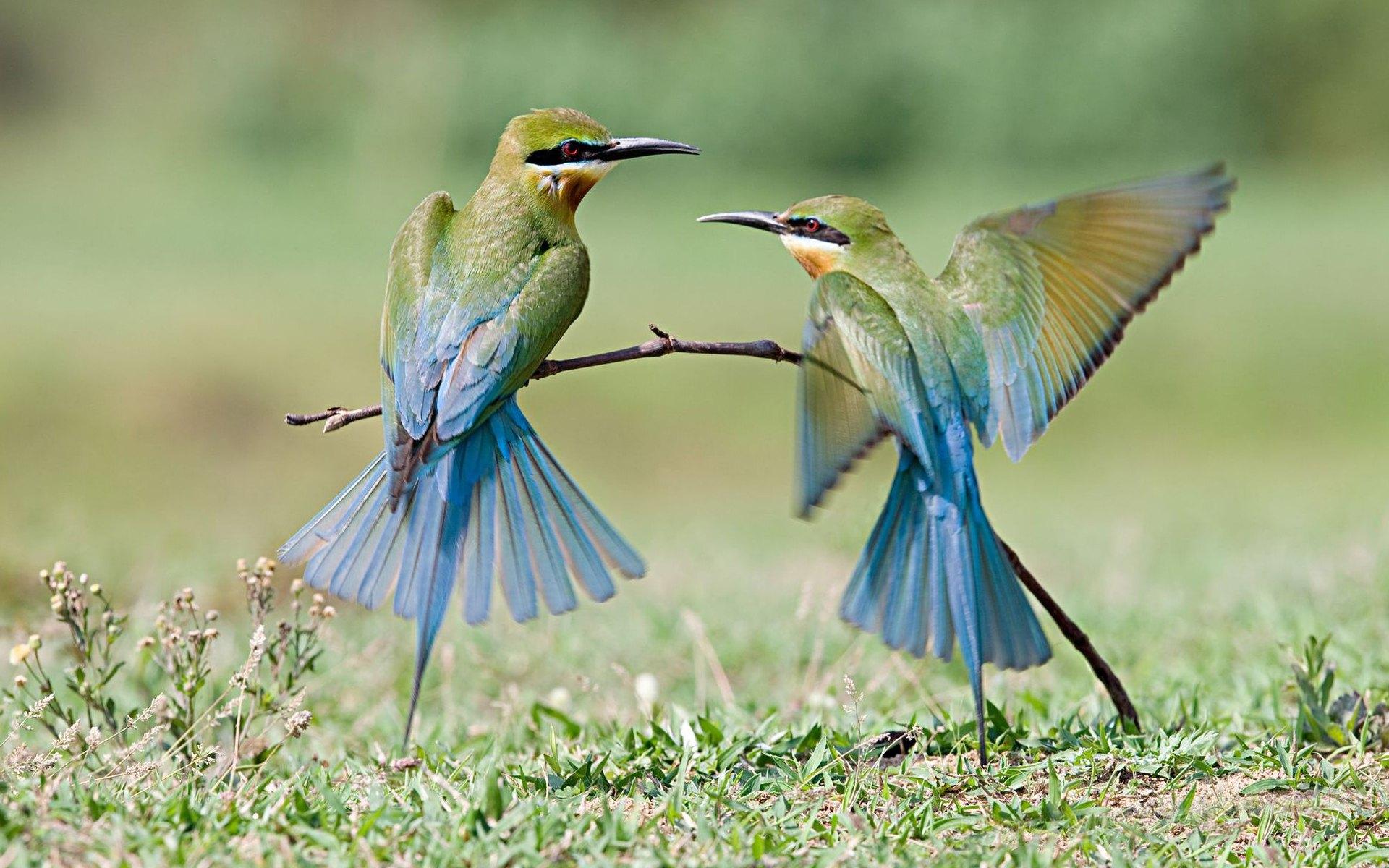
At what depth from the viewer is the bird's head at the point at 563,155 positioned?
8.79 feet

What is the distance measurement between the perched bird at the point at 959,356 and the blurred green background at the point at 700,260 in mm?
874

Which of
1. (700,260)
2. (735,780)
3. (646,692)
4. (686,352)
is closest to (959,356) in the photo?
(686,352)

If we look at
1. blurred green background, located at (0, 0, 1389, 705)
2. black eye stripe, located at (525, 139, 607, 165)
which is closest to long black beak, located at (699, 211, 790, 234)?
black eye stripe, located at (525, 139, 607, 165)

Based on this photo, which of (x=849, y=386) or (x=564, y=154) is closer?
(x=849, y=386)

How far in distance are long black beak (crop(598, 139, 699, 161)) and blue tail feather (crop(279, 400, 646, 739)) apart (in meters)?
0.52

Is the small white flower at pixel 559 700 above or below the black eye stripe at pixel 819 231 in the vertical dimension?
below

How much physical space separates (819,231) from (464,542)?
2.56ft

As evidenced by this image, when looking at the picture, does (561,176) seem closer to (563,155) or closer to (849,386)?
(563,155)

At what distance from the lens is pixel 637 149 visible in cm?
267

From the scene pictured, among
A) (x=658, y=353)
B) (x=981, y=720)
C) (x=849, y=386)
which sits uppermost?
(x=658, y=353)

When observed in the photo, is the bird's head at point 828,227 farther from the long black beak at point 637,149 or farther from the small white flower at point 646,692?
the small white flower at point 646,692

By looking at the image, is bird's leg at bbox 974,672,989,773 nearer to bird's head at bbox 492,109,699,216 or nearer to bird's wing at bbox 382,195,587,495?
bird's wing at bbox 382,195,587,495

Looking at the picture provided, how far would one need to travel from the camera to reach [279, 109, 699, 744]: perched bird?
242 centimetres

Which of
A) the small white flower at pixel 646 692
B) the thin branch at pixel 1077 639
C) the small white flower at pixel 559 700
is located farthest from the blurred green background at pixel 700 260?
the thin branch at pixel 1077 639
